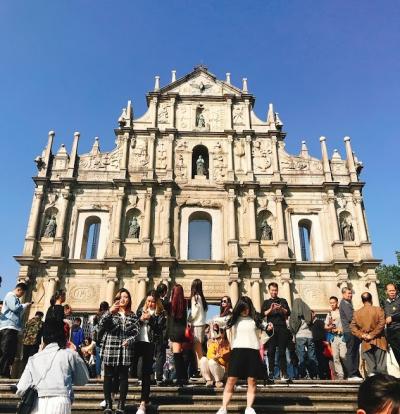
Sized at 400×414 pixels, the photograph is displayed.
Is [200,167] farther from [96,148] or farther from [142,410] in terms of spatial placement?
[142,410]

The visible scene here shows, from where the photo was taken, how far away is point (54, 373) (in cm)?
379

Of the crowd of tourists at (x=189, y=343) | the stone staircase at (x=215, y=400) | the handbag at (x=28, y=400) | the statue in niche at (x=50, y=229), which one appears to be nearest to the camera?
the handbag at (x=28, y=400)

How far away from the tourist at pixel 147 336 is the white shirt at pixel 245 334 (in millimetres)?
1245

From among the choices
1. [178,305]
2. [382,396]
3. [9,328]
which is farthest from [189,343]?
[382,396]

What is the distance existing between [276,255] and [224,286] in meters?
2.78

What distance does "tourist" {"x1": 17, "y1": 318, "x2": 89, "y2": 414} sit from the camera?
3.71 m

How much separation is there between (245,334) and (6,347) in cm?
506

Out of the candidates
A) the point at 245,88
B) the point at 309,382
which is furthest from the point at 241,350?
the point at 245,88

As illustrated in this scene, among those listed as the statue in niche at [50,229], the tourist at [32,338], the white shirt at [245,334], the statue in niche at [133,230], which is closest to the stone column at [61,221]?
the statue in niche at [50,229]

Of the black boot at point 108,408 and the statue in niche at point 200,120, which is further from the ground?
the statue in niche at point 200,120

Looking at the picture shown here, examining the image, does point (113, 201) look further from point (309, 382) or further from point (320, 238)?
point (309, 382)

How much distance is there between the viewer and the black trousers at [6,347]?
7.92 metres

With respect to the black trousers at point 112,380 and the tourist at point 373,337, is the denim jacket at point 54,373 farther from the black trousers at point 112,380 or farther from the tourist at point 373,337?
the tourist at point 373,337

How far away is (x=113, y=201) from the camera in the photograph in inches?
767
